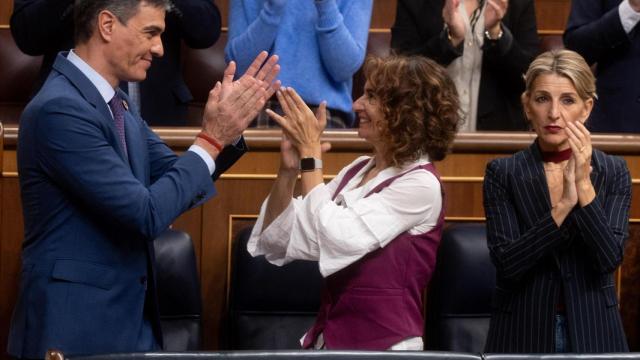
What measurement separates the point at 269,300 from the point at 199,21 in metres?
0.64

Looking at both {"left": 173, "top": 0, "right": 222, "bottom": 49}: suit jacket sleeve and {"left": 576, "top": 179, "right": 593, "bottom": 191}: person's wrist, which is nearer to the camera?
{"left": 576, "top": 179, "right": 593, "bottom": 191}: person's wrist

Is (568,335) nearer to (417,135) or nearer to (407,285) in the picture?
(407,285)

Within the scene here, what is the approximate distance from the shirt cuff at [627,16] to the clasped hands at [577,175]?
3.08ft

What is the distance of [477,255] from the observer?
234 centimetres

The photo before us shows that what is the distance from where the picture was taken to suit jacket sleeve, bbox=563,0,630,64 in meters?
2.74

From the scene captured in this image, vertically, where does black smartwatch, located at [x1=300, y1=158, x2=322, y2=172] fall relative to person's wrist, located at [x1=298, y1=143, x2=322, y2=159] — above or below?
below

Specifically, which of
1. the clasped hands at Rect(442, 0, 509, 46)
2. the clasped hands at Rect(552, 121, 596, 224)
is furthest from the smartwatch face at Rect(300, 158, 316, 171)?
the clasped hands at Rect(442, 0, 509, 46)

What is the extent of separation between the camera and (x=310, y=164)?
73.9 inches

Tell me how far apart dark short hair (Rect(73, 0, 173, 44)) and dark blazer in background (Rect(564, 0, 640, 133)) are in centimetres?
140

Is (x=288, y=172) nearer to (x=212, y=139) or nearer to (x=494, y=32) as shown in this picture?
(x=212, y=139)

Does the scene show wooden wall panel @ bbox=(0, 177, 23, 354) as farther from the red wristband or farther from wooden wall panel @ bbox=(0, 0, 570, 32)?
wooden wall panel @ bbox=(0, 0, 570, 32)

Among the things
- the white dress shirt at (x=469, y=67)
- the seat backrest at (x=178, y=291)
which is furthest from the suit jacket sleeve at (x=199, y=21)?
the white dress shirt at (x=469, y=67)

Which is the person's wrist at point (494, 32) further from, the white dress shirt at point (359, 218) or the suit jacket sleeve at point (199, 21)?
the white dress shirt at point (359, 218)

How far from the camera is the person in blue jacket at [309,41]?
2.57 metres
